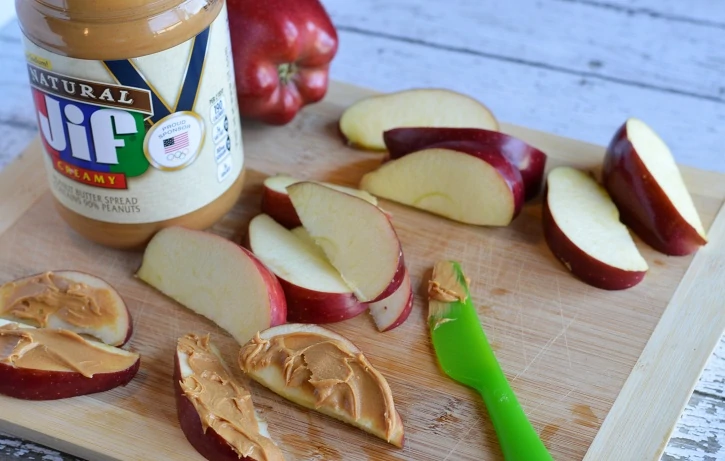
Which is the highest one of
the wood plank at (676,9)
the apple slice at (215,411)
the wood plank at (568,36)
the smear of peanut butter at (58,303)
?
the wood plank at (676,9)

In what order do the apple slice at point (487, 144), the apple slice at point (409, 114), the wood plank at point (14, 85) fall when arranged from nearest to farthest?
the apple slice at point (487, 144) < the apple slice at point (409, 114) < the wood plank at point (14, 85)

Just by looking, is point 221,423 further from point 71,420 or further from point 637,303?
point 637,303

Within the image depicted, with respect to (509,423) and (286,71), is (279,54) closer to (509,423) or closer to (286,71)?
(286,71)

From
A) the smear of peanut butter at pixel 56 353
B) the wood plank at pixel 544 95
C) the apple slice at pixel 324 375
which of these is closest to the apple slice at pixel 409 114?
the wood plank at pixel 544 95

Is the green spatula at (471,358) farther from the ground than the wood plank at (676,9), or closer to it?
closer to it

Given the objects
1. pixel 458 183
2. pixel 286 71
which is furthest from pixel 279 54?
pixel 458 183

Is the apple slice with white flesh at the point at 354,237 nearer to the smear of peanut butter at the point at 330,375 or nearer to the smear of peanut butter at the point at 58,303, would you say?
the smear of peanut butter at the point at 330,375
